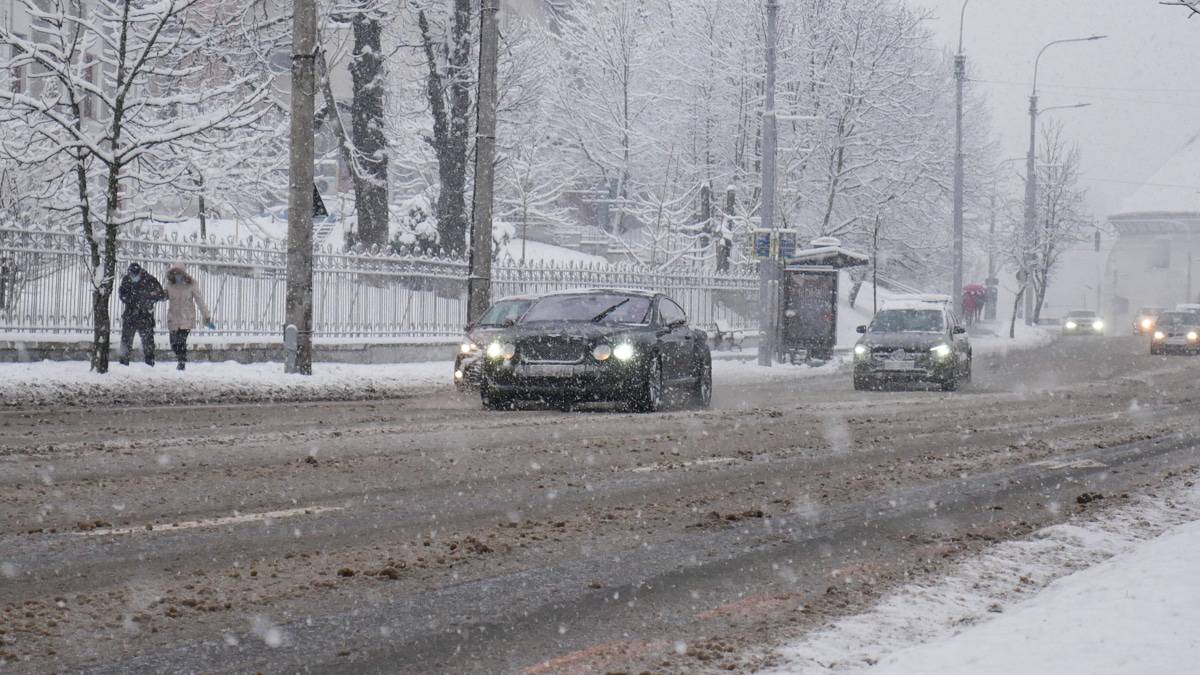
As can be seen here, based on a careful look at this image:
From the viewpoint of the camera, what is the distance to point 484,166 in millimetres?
23375

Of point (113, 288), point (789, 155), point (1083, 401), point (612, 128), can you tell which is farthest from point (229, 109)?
point (612, 128)

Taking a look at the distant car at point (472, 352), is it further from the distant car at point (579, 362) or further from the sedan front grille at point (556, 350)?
the sedan front grille at point (556, 350)

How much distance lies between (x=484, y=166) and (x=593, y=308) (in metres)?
5.25

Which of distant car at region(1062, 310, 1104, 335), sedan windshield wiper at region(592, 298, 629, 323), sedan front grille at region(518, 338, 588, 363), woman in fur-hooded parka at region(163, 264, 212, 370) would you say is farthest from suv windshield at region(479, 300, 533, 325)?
distant car at region(1062, 310, 1104, 335)

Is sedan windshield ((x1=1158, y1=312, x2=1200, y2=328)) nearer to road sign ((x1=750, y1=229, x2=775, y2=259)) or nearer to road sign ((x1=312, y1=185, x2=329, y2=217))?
road sign ((x1=750, y1=229, x2=775, y2=259))

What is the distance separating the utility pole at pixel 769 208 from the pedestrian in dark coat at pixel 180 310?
13.9 meters

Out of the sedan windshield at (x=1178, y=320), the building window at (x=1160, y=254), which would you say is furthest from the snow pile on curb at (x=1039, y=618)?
the building window at (x=1160, y=254)

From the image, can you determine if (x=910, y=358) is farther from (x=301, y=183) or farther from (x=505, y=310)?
(x=301, y=183)

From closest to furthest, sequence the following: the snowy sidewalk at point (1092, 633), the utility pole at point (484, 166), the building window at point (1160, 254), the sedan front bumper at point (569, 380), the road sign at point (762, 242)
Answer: the snowy sidewalk at point (1092, 633)
the sedan front bumper at point (569, 380)
the utility pole at point (484, 166)
the road sign at point (762, 242)
the building window at point (1160, 254)

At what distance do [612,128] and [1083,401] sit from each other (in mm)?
33787

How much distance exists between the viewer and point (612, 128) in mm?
53844

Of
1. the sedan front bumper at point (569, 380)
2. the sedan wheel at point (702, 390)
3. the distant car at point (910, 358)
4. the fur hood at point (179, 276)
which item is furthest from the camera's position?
the distant car at point (910, 358)

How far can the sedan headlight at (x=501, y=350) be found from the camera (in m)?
17.6

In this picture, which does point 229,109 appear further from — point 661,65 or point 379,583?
point 661,65
